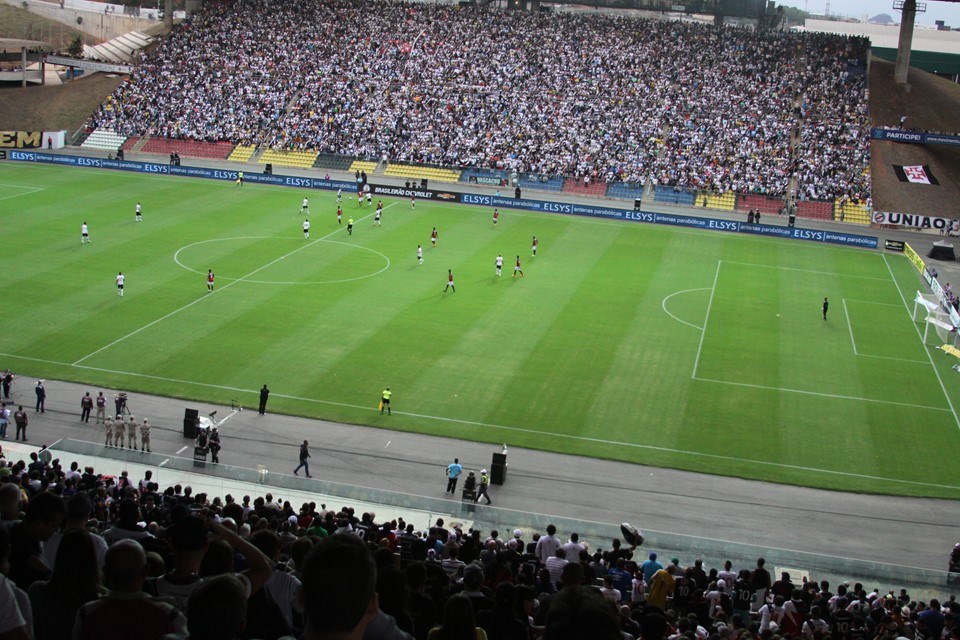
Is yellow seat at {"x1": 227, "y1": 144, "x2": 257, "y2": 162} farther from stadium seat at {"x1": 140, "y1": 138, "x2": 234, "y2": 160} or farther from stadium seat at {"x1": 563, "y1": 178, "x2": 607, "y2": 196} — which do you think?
stadium seat at {"x1": 563, "y1": 178, "x2": 607, "y2": 196}

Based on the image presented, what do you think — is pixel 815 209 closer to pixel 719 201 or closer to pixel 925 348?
pixel 719 201

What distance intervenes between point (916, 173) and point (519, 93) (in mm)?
33298

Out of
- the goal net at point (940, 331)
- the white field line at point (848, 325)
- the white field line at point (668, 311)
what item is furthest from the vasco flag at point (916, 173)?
the white field line at point (668, 311)

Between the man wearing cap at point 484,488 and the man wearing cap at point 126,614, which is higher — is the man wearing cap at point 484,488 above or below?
below

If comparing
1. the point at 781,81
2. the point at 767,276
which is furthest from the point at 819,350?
the point at 781,81

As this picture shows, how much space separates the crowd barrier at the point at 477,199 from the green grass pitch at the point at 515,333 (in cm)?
236

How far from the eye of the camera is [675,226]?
228 ft

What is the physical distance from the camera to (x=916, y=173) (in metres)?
78.4

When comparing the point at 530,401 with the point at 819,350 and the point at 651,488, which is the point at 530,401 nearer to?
the point at 651,488

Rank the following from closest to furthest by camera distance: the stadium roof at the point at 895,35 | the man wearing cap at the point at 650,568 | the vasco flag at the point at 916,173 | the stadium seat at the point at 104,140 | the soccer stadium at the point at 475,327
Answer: the soccer stadium at the point at 475,327 < the man wearing cap at the point at 650,568 < the vasco flag at the point at 916,173 < the stadium seat at the point at 104,140 < the stadium roof at the point at 895,35

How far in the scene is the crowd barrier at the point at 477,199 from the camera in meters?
67.6

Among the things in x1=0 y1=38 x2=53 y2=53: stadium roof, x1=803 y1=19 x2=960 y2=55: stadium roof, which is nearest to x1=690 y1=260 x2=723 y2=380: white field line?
x1=803 y1=19 x2=960 y2=55: stadium roof

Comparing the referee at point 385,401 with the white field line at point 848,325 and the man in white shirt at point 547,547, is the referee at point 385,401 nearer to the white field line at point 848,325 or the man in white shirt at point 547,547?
the man in white shirt at point 547,547

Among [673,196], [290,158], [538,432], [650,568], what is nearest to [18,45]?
[290,158]
